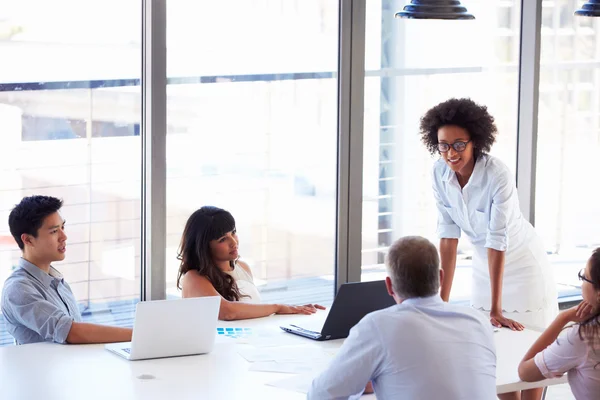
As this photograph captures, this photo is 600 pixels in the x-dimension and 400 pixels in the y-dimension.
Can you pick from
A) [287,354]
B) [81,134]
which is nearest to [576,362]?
[287,354]

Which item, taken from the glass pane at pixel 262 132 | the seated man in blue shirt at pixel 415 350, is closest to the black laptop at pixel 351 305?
the seated man in blue shirt at pixel 415 350

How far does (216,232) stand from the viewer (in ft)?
11.6

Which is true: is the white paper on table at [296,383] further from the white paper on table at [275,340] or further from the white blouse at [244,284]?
the white blouse at [244,284]

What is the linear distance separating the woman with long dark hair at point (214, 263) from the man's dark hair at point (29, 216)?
1.85ft

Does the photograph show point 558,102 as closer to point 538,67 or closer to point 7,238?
point 538,67

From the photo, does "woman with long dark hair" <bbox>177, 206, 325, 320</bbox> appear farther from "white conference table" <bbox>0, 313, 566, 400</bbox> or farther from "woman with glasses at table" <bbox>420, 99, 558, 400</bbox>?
"woman with glasses at table" <bbox>420, 99, 558, 400</bbox>

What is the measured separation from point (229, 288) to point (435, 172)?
1043 millimetres

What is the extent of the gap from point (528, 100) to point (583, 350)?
2996 mm

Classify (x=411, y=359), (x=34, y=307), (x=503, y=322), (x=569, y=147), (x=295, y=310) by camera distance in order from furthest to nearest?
(x=569, y=147) → (x=295, y=310) → (x=503, y=322) → (x=34, y=307) → (x=411, y=359)

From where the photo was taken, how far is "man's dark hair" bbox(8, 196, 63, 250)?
127 inches

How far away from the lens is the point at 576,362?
8.27 feet

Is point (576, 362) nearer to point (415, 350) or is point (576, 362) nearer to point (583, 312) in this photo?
point (583, 312)

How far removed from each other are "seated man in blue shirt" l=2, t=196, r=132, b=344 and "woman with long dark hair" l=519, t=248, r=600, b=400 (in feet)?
4.65

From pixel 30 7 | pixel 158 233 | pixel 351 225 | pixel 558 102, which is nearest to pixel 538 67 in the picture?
pixel 558 102
